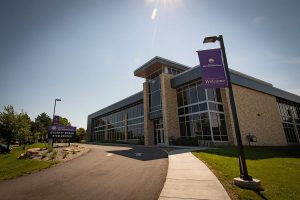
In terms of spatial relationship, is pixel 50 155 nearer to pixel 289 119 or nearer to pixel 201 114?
pixel 201 114

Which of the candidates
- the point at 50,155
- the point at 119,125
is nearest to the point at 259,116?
the point at 50,155

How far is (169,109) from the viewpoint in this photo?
96.7 feet

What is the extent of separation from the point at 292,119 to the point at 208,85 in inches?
1707

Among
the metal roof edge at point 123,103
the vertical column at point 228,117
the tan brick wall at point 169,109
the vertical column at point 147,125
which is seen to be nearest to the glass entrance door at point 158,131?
the vertical column at point 147,125

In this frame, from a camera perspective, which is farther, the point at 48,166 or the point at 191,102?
the point at 191,102

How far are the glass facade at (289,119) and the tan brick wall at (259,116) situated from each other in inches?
147

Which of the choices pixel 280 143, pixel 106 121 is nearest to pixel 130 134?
pixel 106 121

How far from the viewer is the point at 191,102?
1109 inches

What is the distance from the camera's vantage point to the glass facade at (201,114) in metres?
Answer: 24.5

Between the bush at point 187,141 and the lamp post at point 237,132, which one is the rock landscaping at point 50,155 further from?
the bush at point 187,141

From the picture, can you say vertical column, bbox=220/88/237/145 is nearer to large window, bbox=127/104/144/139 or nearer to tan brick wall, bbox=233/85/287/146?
tan brick wall, bbox=233/85/287/146

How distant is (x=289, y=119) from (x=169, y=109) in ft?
96.3

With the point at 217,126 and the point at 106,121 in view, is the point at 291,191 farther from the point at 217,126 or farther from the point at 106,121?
the point at 106,121

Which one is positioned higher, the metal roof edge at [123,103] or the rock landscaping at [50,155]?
the metal roof edge at [123,103]
